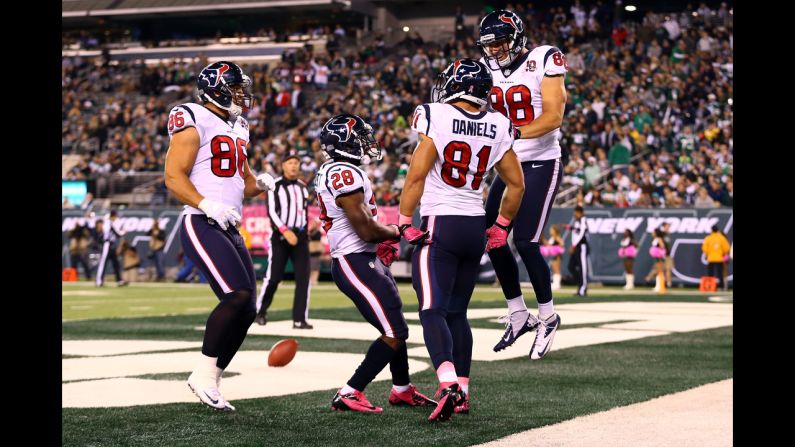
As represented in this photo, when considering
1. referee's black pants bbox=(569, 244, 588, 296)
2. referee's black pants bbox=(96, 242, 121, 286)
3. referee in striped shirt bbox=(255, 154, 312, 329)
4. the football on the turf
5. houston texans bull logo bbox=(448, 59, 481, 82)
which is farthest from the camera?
referee's black pants bbox=(96, 242, 121, 286)

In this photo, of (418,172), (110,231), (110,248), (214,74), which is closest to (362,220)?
(418,172)

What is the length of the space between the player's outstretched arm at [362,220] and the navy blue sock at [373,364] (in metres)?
0.64

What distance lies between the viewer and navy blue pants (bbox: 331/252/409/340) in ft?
21.1

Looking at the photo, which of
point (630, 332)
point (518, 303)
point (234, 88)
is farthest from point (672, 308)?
point (234, 88)

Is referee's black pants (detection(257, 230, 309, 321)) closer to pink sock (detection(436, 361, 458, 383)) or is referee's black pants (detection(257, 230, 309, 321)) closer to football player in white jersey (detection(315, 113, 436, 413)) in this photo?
football player in white jersey (detection(315, 113, 436, 413))

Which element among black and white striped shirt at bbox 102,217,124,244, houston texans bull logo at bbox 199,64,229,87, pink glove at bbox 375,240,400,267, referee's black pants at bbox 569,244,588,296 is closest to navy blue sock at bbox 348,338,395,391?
pink glove at bbox 375,240,400,267

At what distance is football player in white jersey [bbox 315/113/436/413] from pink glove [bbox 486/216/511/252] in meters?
0.57

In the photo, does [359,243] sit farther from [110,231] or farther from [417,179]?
[110,231]

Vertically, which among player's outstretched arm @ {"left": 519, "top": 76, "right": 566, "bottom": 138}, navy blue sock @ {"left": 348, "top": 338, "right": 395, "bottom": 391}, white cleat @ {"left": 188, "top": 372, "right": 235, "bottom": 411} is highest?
player's outstretched arm @ {"left": 519, "top": 76, "right": 566, "bottom": 138}

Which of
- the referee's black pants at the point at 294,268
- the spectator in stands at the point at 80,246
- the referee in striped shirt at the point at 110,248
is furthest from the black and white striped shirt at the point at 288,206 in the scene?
the spectator in stands at the point at 80,246

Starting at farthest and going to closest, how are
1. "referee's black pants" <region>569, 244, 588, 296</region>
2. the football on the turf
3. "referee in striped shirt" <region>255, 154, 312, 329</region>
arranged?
"referee's black pants" <region>569, 244, 588, 296</region> → "referee in striped shirt" <region>255, 154, 312, 329</region> → the football on the turf
